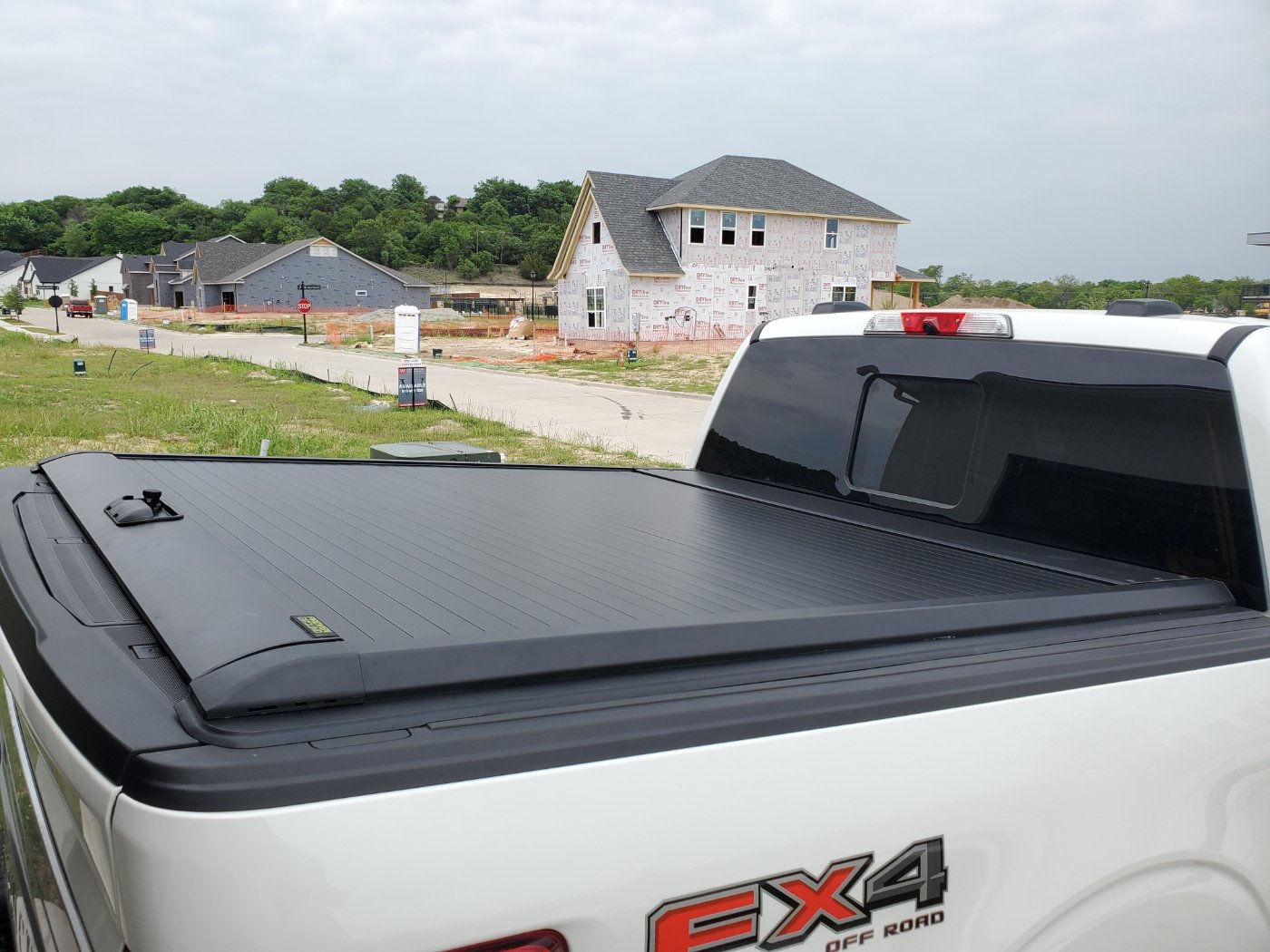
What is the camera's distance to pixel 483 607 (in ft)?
6.65

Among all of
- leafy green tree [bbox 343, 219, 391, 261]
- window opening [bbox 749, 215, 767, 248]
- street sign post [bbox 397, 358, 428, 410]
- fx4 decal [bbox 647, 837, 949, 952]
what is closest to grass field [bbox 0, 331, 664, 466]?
street sign post [bbox 397, 358, 428, 410]

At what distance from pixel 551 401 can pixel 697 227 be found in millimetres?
23263

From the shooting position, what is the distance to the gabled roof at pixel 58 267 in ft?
395

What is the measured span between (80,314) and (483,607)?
9272cm

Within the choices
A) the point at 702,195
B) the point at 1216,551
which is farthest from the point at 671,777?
the point at 702,195

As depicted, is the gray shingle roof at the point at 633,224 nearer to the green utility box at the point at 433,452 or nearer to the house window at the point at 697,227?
the house window at the point at 697,227

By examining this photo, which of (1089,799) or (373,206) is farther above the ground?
(373,206)

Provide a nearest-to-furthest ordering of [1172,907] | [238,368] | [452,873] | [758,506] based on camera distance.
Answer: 1. [452,873]
2. [1172,907]
3. [758,506]
4. [238,368]

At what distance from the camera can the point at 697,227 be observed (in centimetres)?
4312

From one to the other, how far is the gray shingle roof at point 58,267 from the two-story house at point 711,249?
97201 mm

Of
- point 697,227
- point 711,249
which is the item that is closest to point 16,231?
point 697,227

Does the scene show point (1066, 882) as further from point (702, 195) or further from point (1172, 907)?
point (702, 195)

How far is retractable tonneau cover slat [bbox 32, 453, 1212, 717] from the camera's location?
61.2 inches

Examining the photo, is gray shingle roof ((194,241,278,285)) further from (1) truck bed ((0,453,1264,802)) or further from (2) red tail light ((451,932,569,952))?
(2) red tail light ((451,932,569,952))
